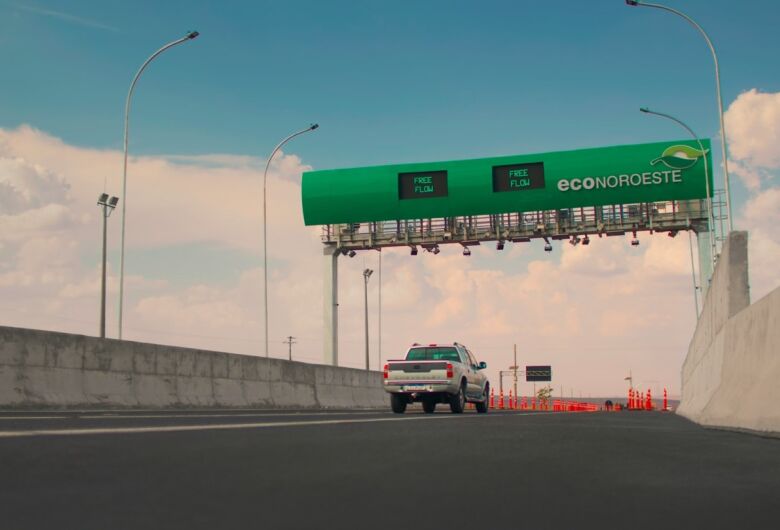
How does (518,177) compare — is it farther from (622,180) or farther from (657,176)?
(657,176)

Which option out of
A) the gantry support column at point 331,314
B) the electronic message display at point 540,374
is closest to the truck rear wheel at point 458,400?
the gantry support column at point 331,314

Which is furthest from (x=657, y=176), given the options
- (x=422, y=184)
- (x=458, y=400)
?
(x=458, y=400)

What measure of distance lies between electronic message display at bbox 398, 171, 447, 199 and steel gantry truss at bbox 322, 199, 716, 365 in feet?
4.34

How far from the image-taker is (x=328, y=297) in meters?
46.2

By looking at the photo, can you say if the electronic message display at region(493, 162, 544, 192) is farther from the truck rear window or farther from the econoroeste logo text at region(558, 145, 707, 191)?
the truck rear window

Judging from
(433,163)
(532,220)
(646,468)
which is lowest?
(646,468)

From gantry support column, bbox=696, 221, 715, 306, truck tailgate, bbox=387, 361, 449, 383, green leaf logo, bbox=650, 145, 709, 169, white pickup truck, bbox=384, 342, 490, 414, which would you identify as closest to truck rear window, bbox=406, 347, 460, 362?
white pickup truck, bbox=384, 342, 490, 414

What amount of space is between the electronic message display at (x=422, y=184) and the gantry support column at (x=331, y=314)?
17.3 ft

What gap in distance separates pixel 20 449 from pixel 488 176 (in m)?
37.4

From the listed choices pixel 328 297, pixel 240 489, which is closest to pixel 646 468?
pixel 240 489

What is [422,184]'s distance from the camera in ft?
141

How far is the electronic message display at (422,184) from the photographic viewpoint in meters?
42.7

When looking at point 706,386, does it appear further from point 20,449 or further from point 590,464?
point 20,449

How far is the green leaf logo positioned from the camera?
40188 mm
